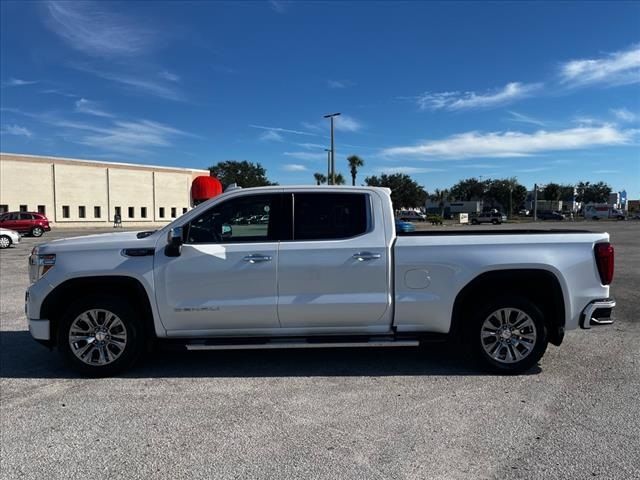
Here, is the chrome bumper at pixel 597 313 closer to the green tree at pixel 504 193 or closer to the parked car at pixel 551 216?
the parked car at pixel 551 216

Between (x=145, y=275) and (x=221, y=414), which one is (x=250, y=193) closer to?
(x=145, y=275)

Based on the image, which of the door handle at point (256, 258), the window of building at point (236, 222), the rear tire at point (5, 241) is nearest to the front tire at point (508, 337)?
the door handle at point (256, 258)

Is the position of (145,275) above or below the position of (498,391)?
above

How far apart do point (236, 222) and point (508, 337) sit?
2.93 m

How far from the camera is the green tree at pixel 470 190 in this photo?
13050 centimetres

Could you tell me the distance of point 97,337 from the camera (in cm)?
507

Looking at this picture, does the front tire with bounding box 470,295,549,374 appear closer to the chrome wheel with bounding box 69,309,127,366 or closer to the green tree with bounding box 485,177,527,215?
the chrome wheel with bounding box 69,309,127,366

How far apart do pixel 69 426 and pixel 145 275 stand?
1.50m

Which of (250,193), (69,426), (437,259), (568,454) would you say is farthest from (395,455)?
(250,193)

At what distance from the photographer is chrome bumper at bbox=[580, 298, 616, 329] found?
4.96m

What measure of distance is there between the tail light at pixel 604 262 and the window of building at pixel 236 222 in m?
3.16

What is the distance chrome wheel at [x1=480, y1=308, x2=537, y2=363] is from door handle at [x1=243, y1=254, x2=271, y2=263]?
2211mm

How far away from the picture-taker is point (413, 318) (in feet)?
16.4

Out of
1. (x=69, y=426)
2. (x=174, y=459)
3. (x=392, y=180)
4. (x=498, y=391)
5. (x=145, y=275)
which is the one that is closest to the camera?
(x=174, y=459)
